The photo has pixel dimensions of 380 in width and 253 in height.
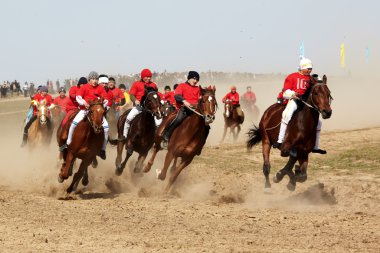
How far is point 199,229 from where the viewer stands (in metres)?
11.5

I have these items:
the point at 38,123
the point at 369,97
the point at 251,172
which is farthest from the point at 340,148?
the point at 369,97

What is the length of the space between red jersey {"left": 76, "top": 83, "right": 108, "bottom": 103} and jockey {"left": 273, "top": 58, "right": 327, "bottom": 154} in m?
4.27

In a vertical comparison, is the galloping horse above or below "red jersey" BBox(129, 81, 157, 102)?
below

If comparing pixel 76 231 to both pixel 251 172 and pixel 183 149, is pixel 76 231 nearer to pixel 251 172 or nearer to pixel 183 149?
pixel 183 149

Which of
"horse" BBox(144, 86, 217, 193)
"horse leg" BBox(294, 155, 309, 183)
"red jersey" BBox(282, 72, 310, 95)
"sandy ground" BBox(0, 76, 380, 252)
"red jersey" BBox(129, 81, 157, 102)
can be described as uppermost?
"red jersey" BBox(282, 72, 310, 95)

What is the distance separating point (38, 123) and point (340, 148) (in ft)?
35.9

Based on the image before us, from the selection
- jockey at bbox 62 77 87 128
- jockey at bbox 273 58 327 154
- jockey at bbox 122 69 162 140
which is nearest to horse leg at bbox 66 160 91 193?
jockey at bbox 62 77 87 128

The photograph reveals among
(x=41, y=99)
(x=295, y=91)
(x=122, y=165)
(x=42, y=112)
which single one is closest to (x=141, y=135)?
(x=122, y=165)

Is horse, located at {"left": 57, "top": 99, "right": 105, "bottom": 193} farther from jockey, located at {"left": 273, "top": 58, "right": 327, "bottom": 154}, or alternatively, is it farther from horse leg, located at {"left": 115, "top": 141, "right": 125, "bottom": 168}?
jockey, located at {"left": 273, "top": 58, "right": 327, "bottom": 154}

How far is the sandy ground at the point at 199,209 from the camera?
34.0ft

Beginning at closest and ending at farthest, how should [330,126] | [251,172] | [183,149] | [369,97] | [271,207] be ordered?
[271,207] < [183,149] < [251,172] < [330,126] < [369,97]

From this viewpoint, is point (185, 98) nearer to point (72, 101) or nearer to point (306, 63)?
point (306, 63)

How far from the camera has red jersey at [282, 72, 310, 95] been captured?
15641mm

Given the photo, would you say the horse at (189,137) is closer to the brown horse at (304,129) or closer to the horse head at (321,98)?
the brown horse at (304,129)
